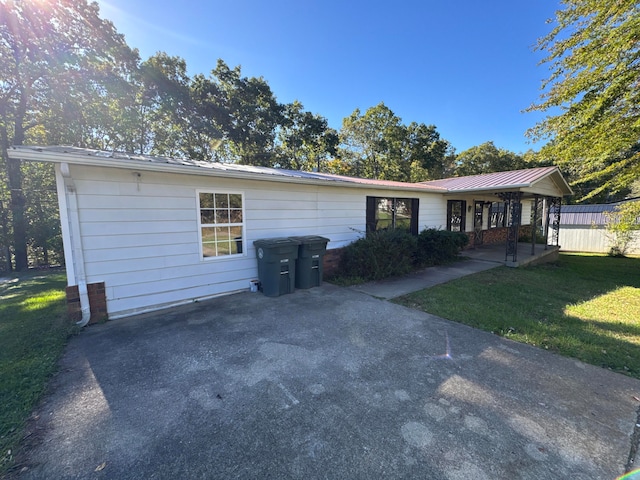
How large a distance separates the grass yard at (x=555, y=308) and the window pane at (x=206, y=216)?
4242 millimetres

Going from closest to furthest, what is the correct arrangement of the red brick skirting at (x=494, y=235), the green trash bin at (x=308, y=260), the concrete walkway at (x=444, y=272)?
the green trash bin at (x=308, y=260)
the concrete walkway at (x=444, y=272)
the red brick skirting at (x=494, y=235)

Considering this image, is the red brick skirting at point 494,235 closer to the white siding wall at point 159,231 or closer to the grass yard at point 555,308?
the grass yard at point 555,308

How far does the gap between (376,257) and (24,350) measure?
6690 millimetres

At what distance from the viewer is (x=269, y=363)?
128 inches

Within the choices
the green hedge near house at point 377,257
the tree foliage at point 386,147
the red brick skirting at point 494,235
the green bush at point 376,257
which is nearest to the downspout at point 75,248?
the green hedge near house at point 377,257

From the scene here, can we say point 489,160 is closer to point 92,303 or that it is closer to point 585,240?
point 585,240

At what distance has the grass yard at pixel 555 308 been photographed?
143 inches

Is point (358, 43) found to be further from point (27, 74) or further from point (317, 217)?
point (27, 74)

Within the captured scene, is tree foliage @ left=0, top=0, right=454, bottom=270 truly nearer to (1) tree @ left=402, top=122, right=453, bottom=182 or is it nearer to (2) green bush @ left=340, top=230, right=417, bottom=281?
(1) tree @ left=402, top=122, right=453, bottom=182

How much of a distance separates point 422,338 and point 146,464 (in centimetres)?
333

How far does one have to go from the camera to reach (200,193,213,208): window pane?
552cm

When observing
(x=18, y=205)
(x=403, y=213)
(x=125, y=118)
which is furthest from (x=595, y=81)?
(x=125, y=118)

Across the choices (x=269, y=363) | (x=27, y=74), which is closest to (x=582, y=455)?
(x=269, y=363)

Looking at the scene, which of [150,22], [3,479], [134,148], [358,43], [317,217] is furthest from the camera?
[134,148]
